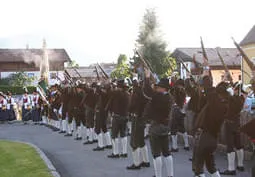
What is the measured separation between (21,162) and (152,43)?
4813cm

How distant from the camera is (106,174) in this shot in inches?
399

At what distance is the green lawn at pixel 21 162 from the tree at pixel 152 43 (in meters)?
41.8

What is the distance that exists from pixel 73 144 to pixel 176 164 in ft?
17.7

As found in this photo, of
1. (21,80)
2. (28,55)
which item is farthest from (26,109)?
(28,55)

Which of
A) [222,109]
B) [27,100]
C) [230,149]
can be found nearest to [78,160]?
[230,149]

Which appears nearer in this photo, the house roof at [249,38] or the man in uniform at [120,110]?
the man in uniform at [120,110]

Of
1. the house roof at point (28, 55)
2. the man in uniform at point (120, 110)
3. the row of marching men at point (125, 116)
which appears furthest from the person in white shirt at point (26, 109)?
the house roof at point (28, 55)

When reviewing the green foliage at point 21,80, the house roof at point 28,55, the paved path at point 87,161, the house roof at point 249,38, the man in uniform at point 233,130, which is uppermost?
the house roof at point 28,55

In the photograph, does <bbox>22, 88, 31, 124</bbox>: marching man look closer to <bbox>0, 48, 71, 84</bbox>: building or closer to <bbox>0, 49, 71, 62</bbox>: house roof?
<bbox>0, 48, 71, 84</bbox>: building

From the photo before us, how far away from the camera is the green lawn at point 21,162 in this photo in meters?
9.96

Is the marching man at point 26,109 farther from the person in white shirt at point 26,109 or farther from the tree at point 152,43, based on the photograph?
the tree at point 152,43

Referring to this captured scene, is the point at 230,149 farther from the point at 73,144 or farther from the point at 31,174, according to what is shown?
the point at 73,144

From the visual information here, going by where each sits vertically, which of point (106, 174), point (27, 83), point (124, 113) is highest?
point (27, 83)

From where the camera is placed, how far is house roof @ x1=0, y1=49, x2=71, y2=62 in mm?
61156
